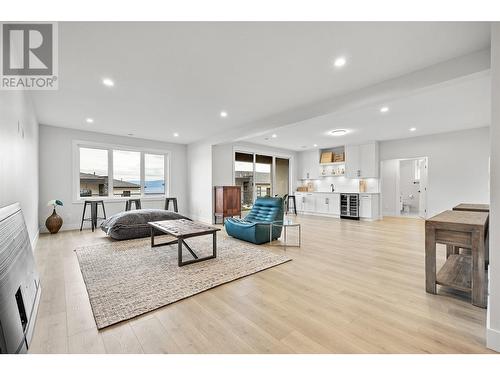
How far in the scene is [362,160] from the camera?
7.44 m

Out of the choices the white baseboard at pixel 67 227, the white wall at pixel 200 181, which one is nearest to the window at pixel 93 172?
the white baseboard at pixel 67 227

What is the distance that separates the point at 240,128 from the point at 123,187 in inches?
154

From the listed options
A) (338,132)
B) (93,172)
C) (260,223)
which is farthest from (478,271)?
(93,172)

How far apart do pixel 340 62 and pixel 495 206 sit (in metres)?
1.98

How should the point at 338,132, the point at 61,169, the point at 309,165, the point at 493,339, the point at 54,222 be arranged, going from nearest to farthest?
the point at 493,339 < the point at 54,222 < the point at 61,169 < the point at 338,132 < the point at 309,165

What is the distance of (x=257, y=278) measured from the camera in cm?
259

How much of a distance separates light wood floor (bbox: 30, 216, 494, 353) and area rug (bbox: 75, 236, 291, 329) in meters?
0.11

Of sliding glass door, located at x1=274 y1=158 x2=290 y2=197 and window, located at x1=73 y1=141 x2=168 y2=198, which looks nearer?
window, located at x1=73 y1=141 x2=168 y2=198

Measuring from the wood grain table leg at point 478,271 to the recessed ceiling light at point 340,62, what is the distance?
6.95 feet

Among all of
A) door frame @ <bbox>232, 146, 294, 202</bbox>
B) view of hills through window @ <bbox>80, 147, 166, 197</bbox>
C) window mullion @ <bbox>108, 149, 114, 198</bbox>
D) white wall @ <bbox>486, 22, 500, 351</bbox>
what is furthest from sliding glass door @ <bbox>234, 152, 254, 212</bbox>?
white wall @ <bbox>486, 22, 500, 351</bbox>

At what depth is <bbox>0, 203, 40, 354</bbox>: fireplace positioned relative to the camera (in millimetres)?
1310

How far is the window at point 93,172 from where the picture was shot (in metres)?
5.84

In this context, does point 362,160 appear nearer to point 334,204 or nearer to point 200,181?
point 334,204

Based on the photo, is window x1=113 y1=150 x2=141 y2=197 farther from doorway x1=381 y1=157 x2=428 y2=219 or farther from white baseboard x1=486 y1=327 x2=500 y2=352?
doorway x1=381 y1=157 x2=428 y2=219
